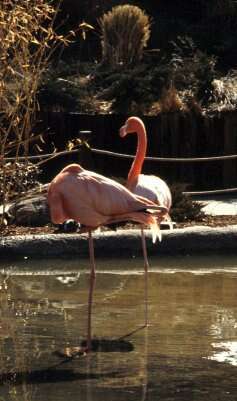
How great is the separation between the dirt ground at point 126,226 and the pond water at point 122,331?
0.93 meters

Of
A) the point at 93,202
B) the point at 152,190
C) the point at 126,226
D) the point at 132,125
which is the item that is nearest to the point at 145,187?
the point at 152,190

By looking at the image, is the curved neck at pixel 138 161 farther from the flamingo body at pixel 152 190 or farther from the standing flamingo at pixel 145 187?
the flamingo body at pixel 152 190

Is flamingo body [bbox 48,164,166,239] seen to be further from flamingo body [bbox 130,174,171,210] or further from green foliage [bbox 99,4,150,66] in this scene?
green foliage [bbox 99,4,150,66]

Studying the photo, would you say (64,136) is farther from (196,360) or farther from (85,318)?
(196,360)

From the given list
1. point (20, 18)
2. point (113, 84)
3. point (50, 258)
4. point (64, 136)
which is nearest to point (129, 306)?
point (50, 258)

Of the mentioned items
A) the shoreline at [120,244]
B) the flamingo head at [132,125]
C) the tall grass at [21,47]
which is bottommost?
the shoreline at [120,244]

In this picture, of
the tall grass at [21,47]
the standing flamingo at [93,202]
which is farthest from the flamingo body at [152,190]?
the tall grass at [21,47]

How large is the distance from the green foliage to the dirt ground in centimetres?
705

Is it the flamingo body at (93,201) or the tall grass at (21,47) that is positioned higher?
the tall grass at (21,47)

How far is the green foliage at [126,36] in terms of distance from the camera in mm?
17844

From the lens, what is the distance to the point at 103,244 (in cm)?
963

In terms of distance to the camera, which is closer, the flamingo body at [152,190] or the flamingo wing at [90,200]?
the flamingo wing at [90,200]

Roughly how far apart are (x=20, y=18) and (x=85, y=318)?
8.02 feet

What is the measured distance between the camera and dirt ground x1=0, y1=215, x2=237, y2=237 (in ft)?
34.0
